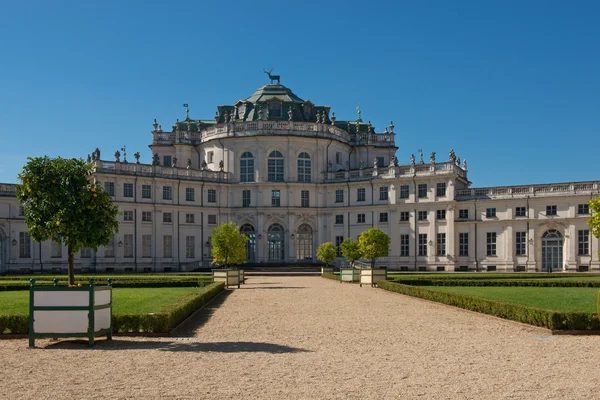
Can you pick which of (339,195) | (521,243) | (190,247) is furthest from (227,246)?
(521,243)

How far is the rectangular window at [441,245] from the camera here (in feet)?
215

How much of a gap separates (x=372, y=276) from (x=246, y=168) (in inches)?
1329

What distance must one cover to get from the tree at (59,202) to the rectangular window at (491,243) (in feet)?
164

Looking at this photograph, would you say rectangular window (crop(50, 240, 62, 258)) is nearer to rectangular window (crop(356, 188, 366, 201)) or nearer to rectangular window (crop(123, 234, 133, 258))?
rectangular window (crop(123, 234, 133, 258))

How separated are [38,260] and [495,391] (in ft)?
189

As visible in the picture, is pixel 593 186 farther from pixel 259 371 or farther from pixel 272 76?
pixel 259 371

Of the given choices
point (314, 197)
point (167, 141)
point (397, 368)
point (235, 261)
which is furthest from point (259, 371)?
point (167, 141)

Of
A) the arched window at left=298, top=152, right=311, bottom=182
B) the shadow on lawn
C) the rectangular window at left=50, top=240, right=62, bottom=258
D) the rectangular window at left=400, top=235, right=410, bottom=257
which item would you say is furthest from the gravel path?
the arched window at left=298, top=152, right=311, bottom=182

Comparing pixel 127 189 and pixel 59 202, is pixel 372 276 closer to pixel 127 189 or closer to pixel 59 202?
pixel 59 202

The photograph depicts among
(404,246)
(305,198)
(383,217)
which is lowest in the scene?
(404,246)

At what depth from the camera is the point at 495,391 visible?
10.7 meters

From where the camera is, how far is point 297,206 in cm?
7138

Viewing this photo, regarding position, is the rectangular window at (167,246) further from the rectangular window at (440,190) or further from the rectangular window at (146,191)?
the rectangular window at (440,190)

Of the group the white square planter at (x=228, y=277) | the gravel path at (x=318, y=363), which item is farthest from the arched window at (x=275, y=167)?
the gravel path at (x=318, y=363)
